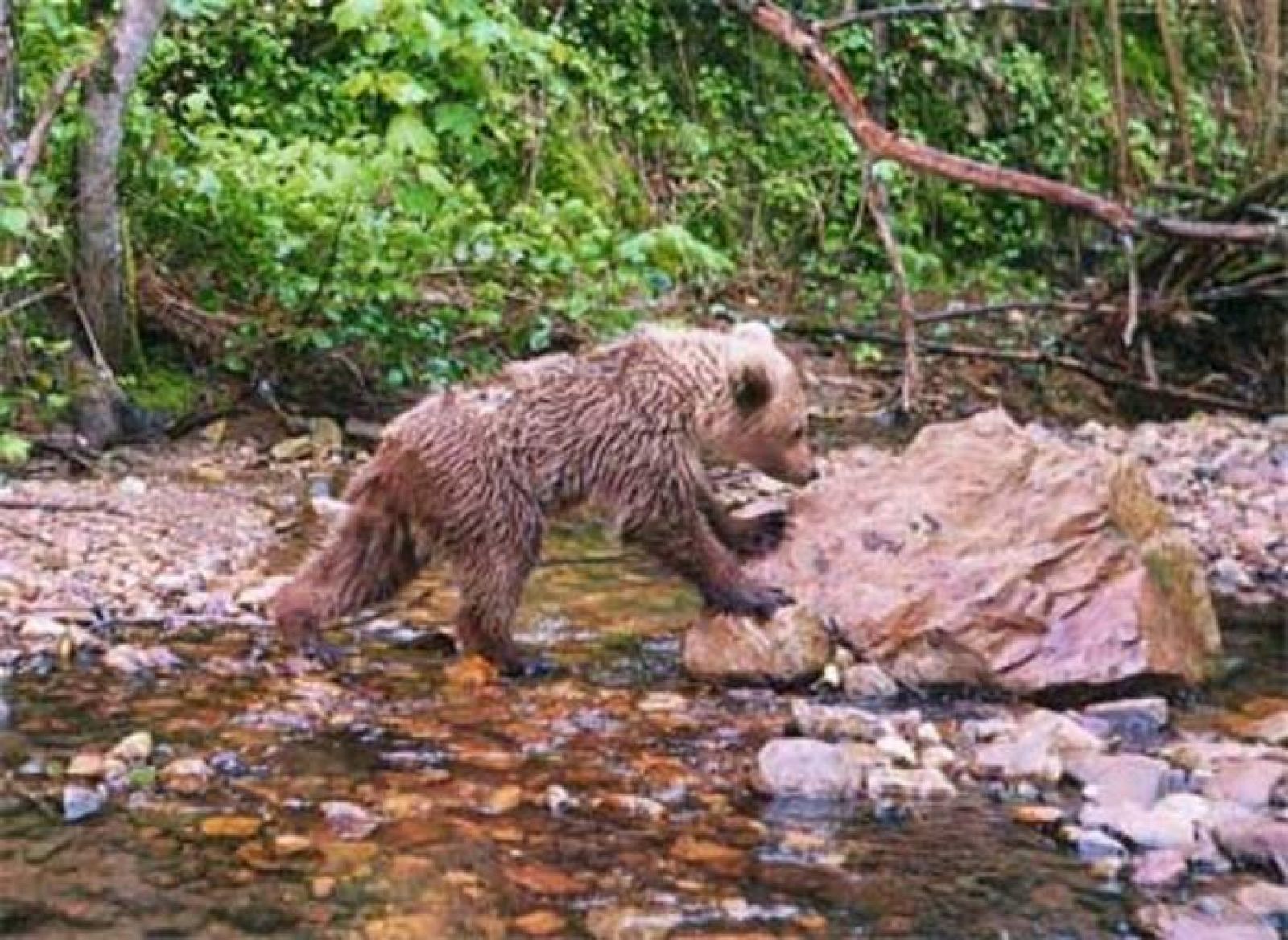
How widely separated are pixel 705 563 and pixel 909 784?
4.52 feet

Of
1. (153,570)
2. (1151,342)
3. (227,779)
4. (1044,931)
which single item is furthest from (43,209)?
(1151,342)

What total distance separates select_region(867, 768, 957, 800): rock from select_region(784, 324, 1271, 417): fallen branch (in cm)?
693

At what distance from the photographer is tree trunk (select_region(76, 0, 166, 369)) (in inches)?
330

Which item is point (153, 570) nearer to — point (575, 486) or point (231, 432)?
point (575, 486)

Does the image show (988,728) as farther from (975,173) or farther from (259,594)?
(975,173)

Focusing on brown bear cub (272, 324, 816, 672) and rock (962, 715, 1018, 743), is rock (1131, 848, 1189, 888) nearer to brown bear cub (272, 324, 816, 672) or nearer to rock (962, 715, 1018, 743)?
rock (962, 715, 1018, 743)

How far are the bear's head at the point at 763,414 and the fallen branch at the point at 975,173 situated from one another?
70.0 inches

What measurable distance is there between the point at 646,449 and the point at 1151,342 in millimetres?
A: 7851

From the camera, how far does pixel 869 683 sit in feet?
19.8

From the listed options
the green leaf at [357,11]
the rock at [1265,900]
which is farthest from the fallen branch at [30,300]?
the rock at [1265,900]

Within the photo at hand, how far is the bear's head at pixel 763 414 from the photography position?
6.68 metres

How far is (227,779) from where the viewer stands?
16.3 ft

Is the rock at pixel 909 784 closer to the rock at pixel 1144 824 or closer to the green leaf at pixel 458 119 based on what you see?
the rock at pixel 1144 824

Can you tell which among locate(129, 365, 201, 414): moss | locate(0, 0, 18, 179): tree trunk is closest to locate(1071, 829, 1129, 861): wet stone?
locate(0, 0, 18, 179): tree trunk
